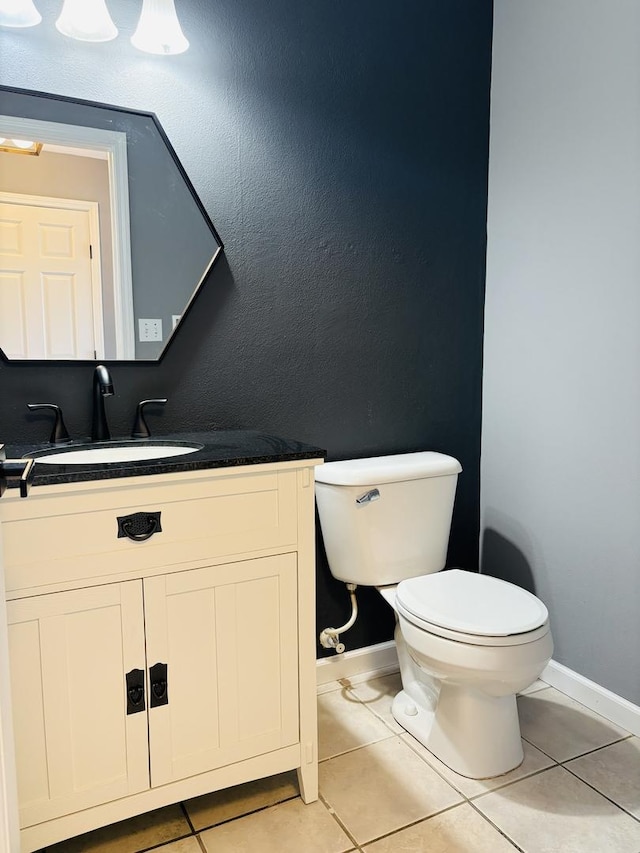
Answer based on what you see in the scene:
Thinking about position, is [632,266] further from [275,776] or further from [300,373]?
[275,776]

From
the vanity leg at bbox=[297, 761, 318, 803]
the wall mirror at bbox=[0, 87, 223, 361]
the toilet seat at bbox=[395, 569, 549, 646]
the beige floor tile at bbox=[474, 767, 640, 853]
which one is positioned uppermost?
the wall mirror at bbox=[0, 87, 223, 361]

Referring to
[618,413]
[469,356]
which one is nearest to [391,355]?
[469,356]

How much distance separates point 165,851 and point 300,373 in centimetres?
128

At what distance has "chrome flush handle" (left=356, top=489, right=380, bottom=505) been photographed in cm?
189

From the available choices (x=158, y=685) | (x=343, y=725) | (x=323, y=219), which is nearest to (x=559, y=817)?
(x=343, y=725)

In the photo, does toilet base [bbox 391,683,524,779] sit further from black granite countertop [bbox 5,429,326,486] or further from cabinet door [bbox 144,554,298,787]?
black granite countertop [bbox 5,429,326,486]

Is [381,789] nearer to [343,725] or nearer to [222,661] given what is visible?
[343,725]

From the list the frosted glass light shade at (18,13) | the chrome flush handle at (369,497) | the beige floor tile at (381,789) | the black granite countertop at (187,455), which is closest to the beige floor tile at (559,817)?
the beige floor tile at (381,789)

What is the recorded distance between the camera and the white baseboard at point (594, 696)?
1.88 meters

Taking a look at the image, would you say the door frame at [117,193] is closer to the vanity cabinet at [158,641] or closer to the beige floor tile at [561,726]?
the vanity cabinet at [158,641]

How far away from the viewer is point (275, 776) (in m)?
1.72

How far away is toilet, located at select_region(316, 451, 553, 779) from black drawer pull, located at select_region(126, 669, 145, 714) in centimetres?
68

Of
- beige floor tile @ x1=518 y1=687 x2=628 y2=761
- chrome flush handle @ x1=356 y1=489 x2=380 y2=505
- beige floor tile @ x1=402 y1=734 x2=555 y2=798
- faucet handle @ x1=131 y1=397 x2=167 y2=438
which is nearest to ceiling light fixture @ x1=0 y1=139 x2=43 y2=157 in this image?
faucet handle @ x1=131 y1=397 x2=167 y2=438

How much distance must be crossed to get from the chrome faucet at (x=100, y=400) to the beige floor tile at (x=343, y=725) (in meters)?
1.05
